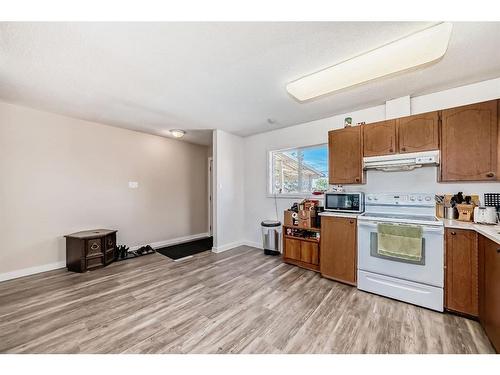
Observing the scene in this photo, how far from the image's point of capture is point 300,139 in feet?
12.7

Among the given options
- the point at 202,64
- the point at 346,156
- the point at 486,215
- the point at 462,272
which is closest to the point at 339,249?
the point at 462,272

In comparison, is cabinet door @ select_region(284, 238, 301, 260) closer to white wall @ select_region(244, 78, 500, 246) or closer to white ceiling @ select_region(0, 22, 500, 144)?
white wall @ select_region(244, 78, 500, 246)

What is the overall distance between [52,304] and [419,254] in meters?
3.98

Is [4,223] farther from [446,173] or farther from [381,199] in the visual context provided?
[446,173]

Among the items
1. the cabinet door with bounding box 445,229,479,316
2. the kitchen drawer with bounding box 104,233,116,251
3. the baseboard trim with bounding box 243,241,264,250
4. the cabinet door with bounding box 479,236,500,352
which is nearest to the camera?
the cabinet door with bounding box 479,236,500,352

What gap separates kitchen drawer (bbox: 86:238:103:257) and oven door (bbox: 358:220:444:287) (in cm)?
388

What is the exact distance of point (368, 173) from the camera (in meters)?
3.01

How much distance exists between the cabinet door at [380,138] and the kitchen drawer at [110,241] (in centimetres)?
425

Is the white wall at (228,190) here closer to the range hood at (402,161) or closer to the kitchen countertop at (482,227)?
the range hood at (402,161)

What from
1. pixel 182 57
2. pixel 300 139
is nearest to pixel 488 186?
pixel 300 139

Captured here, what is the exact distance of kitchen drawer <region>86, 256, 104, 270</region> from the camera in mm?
3162

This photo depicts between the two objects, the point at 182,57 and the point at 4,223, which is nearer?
the point at 182,57

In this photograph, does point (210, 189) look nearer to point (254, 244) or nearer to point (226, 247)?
point (226, 247)

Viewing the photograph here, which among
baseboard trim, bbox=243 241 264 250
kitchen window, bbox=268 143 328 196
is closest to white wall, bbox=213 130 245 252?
baseboard trim, bbox=243 241 264 250
